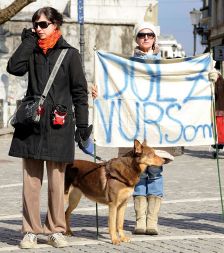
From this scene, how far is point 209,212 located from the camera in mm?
10375

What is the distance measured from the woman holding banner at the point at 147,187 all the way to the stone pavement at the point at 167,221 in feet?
0.51

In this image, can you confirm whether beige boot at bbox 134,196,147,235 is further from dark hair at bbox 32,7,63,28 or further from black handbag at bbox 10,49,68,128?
dark hair at bbox 32,7,63,28

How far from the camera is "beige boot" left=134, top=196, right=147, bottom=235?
8.73 metres

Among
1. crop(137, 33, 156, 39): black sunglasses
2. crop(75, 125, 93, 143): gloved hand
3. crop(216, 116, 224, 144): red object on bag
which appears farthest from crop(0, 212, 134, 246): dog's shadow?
crop(216, 116, 224, 144): red object on bag

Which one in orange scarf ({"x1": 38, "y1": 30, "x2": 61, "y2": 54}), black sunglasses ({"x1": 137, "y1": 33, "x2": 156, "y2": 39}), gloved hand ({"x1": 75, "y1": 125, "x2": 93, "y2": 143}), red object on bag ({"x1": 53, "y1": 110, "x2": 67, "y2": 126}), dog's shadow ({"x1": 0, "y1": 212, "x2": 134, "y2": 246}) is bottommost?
dog's shadow ({"x1": 0, "y1": 212, "x2": 134, "y2": 246})

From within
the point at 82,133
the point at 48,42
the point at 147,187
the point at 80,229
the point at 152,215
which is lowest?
the point at 80,229

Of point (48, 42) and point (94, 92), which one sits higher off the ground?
point (48, 42)

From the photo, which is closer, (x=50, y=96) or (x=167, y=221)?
(x=50, y=96)

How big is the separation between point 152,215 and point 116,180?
0.79m

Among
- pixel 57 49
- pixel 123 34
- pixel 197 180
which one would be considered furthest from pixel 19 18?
pixel 57 49

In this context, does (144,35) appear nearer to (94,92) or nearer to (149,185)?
(94,92)

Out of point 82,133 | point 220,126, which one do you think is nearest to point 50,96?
point 82,133

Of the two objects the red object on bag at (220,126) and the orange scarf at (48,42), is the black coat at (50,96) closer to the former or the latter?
the orange scarf at (48,42)

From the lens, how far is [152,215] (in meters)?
8.78
